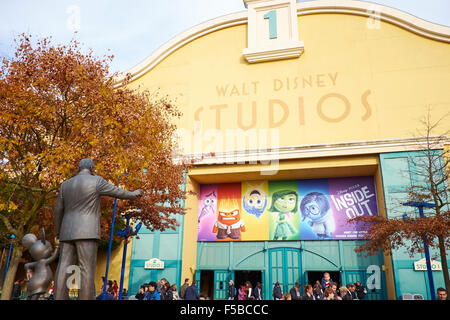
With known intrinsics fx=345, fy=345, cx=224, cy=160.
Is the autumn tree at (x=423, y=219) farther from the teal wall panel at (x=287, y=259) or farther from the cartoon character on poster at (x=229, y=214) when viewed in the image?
the cartoon character on poster at (x=229, y=214)

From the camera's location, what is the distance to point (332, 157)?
19047 millimetres

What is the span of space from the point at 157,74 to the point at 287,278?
15.1 metres

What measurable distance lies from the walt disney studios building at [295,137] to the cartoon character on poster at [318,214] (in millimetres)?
58

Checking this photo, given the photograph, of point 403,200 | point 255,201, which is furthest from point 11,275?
point 403,200

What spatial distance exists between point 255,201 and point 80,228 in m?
17.0

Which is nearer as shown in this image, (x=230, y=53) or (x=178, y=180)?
(x=178, y=180)

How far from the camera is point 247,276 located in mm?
21609

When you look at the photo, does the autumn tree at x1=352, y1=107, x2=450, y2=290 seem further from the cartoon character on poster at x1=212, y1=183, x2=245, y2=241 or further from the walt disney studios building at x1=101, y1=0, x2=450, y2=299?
the cartoon character on poster at x1=212, y1=183, x2=245, y2=241

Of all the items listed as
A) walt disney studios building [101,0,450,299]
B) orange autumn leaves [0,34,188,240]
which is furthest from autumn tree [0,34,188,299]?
walt disney studios building [101,0,450,299]

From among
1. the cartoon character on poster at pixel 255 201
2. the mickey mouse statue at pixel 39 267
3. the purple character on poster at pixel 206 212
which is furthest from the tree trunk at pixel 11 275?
the cartoon character on poster at pixel 255 201

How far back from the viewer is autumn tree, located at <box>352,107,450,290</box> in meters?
11.4

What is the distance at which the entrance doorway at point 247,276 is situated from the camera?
21281 mm
